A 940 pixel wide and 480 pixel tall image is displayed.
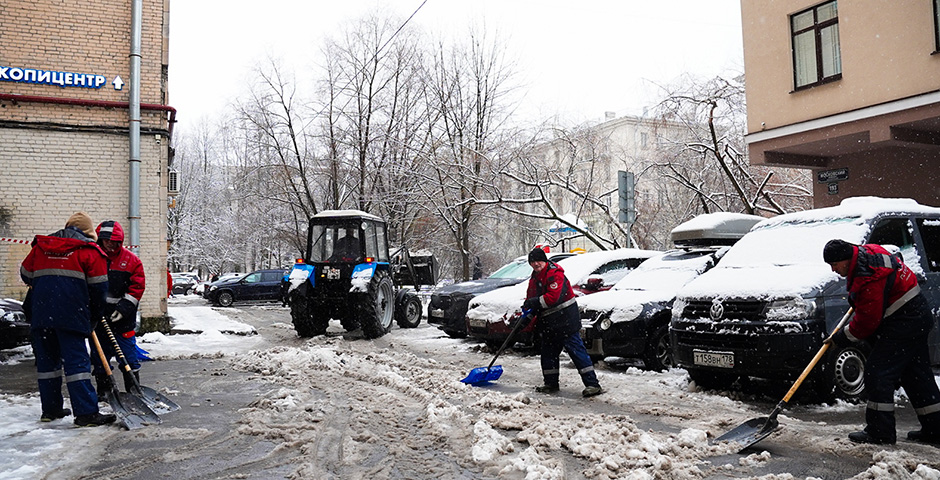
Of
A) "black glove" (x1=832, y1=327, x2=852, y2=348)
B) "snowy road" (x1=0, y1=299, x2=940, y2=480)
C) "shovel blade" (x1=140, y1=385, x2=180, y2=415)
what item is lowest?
"snowy road" (x1=0, y1=299, x2=940, y2=480)

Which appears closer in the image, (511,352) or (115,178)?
(511,352)

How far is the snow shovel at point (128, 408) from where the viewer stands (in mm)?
6047

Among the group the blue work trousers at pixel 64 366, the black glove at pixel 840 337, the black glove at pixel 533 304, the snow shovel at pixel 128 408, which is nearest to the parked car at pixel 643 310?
the black glove at pixel 533 304

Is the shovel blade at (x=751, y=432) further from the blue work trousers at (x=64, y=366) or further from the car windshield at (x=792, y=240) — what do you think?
the blue work trousers at (x=64, y=366)

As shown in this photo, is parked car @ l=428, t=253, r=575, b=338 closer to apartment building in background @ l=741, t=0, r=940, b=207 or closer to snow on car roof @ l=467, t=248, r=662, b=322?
snow on car roof @ l=467, t=248, r=662, b=322

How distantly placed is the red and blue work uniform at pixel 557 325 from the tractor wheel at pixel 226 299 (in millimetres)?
24273

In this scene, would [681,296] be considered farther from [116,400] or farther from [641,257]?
[116,400]

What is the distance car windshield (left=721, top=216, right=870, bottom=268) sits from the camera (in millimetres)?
7152

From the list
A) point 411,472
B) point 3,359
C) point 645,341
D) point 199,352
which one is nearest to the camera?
point 411,472

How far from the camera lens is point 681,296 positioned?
754 centimetres

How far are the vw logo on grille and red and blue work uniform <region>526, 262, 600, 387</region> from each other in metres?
1.37

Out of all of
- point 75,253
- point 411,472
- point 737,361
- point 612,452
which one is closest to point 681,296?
point 737,361

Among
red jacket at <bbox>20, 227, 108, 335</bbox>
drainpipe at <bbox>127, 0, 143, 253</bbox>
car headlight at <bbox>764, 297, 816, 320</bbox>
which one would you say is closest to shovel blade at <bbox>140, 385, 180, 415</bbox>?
red jacket at <bbox>20, 227, 108, 335</bbox>

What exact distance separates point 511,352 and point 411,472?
7016mm
